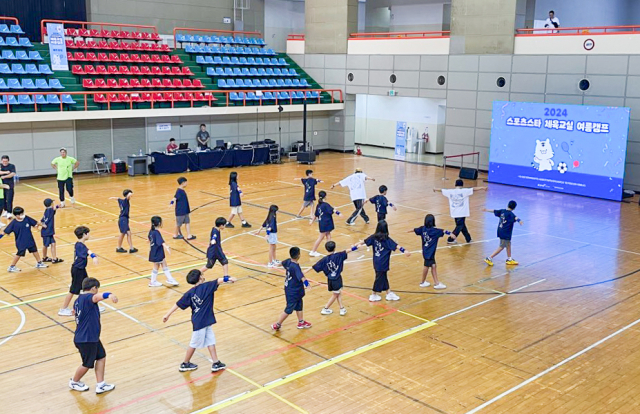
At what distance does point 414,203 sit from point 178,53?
1767 centimetres

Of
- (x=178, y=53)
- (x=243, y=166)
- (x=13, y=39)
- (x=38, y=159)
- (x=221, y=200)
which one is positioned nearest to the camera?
(x=221, y=200)

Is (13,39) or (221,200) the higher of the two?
(13,39)

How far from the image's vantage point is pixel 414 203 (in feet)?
74.3

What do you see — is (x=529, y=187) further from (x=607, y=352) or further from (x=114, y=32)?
(x=114, y=32)

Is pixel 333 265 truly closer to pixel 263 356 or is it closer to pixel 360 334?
pixel 360 334

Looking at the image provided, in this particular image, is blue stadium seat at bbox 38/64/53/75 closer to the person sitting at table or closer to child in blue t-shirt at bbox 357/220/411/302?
the person sitting at table

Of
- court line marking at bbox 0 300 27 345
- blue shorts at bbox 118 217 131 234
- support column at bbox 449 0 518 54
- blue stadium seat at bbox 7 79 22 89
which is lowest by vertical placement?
court line marking at bbox 0 300 27 345

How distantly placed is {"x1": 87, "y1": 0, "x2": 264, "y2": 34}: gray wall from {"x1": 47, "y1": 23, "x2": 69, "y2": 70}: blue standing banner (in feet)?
17.9

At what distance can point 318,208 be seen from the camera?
50.8ft

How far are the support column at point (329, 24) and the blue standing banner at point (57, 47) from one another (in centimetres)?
1404

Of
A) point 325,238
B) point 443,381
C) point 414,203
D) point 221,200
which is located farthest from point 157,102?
point 443,381

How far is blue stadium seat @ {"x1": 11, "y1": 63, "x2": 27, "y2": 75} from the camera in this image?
2689 cm

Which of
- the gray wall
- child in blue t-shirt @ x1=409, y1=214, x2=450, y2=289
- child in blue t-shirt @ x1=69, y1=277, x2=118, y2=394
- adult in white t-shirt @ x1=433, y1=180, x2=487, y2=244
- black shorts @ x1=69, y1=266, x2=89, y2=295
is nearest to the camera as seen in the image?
child in blue t-shirt @ x1=69, y1=277, x2=118, y2=394

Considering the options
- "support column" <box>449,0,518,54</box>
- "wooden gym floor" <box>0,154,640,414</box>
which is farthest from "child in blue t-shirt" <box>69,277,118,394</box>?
"support column" <box>449,0,518,54</box>
